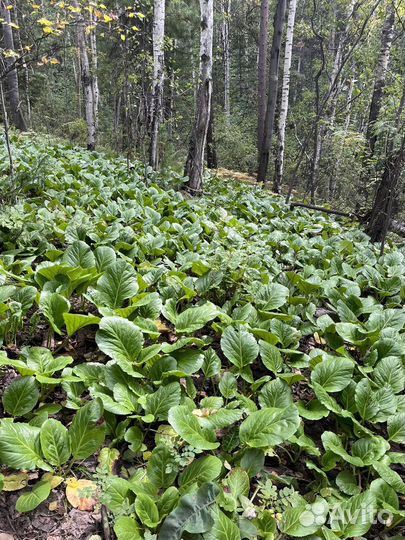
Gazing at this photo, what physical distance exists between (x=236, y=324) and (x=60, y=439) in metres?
1.42

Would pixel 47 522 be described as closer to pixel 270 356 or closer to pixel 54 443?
pixel 54 443

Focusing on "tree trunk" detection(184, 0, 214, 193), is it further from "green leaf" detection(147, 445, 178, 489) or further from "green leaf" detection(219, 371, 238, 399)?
"green leaf" detection(147, 445, 178, 489)

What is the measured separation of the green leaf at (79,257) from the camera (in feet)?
10.2

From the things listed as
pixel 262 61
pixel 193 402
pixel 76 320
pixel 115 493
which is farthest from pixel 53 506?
pixel 262 61

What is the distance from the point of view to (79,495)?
5.60 feet

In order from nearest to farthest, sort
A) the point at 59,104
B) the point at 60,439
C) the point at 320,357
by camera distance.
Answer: the point at 60,439 → the point at 320,357 → the point at 59,104

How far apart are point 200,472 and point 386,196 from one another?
19.0 ft

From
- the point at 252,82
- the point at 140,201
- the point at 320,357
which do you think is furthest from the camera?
the point at 252,82

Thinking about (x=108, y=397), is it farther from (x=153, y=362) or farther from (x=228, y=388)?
(x=228, y=388)

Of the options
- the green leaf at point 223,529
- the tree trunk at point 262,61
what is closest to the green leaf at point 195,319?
the green leaf at point 223,529

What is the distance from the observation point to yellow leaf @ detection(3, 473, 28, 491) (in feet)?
5.70

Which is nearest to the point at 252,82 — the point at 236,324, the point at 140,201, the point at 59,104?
the point at 59,104

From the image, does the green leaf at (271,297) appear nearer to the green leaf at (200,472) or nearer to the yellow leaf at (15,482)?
the green leaf at (200,472)

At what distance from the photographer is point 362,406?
91.1 inches
